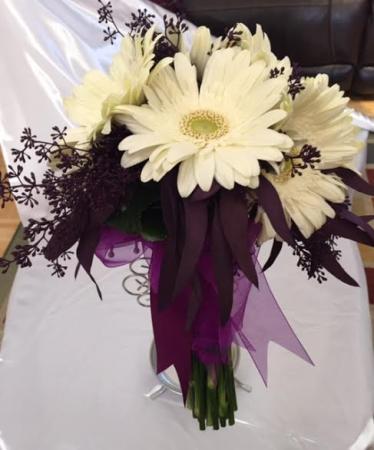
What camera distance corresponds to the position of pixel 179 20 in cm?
59

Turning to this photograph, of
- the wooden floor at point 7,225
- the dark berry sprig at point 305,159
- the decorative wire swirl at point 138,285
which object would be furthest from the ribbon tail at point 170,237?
the wooden floor at point 7,225

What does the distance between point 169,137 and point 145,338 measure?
0.47 m

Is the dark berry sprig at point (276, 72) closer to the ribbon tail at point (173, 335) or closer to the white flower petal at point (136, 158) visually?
the white flower petal at point (136, 158)

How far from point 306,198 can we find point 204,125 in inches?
5.4

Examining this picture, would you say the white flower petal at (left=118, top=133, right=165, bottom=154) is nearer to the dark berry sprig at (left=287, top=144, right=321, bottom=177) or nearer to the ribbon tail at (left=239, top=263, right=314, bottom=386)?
the dark berry sprig at (left=287, top=144, right=321, bottom=177)

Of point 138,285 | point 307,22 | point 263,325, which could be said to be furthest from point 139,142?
point 307,22

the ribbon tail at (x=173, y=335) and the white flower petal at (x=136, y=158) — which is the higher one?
the white flower petal at (x=136, y=158)

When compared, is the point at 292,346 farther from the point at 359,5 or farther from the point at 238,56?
the point at 359,5

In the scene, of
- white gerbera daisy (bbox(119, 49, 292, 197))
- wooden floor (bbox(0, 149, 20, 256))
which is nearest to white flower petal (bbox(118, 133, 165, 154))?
white gerbera daisy (bbox(119, 49, 292, 197))

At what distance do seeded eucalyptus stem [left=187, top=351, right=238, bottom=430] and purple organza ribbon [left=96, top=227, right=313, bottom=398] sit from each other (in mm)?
17

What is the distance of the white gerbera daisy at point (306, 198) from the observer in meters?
0.56

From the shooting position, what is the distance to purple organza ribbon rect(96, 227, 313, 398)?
0.63 m

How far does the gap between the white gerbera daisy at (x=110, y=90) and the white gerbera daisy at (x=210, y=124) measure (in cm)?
2

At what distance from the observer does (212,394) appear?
724mm
